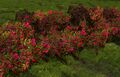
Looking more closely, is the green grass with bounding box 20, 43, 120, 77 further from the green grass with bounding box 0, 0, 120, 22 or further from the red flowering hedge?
the green grass with bounding box 0, 0, 120, 22

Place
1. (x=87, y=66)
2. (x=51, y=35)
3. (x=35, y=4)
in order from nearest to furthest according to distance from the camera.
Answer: (x=87, y=66) → (x=51, y=35) → (x=35, y=4)

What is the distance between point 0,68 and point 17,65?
1196 mm

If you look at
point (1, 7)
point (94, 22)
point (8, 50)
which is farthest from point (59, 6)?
point (8, 50)

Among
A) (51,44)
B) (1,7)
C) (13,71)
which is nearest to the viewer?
(13,71)

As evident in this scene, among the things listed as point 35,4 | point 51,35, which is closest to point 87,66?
point 51,35

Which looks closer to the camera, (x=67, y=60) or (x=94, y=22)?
(x=67, y=60)

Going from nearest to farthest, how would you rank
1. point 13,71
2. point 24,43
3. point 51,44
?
point 13,71 < point 24,43 < point 51,44

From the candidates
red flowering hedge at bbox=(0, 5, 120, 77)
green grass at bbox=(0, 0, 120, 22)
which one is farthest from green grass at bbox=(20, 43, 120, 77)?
green grass at bbox=(0, 0, 120, 22)

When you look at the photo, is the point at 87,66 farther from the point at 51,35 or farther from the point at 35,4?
the point at 35,4

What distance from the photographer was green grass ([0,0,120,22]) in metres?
29.9

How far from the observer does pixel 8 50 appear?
14.4 metres

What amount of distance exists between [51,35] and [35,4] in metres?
16.1

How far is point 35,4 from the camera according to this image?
34.5 m

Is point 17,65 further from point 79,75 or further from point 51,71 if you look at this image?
point 79,75
